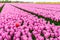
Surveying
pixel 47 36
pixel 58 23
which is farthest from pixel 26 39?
pixel 58 23

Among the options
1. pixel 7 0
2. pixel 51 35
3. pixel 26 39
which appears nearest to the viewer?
pixel 26 39

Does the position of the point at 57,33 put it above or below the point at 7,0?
above

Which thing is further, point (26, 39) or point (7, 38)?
point (7, 38)

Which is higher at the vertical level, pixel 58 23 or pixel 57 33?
pixel 57 33

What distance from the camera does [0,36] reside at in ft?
10.9

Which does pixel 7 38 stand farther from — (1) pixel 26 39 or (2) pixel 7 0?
(2) pixel 7 0

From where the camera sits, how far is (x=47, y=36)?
11.0 feet

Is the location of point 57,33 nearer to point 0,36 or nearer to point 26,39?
point 26,39

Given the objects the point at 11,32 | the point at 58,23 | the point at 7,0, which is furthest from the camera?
the point at 7,0

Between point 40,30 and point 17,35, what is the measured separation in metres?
0.69

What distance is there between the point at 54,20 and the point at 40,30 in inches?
117

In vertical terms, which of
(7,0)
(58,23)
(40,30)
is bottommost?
(7,0)

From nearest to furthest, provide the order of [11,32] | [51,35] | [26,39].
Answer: [26,39] → [51,35] → [11,32]

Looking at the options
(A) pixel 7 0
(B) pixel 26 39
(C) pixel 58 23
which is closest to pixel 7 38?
(B) pixel 26 39
